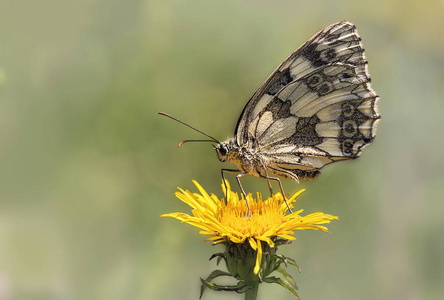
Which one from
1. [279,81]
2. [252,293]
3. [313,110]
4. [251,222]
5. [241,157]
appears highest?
[279,81]

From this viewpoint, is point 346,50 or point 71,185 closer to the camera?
point 346,50

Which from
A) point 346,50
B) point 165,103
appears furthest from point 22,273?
point 346,50

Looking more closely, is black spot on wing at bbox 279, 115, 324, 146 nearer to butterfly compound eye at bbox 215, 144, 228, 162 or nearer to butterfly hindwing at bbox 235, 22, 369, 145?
butterfly hindwing at bbox 235, 22, 369, 145

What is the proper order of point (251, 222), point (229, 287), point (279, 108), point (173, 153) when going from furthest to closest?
point (173, 153), point (279, 108), point (251, 222), point (229, 287)

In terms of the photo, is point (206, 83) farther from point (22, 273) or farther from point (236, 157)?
point (22, 273)

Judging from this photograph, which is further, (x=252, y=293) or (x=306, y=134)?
(x=306, y=134)

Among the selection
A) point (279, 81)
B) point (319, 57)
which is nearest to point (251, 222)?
point (279, 81)

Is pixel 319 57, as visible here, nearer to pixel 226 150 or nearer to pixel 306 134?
pixel 306 134

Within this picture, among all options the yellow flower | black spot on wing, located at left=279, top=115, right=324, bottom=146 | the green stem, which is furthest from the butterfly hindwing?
the green stem
